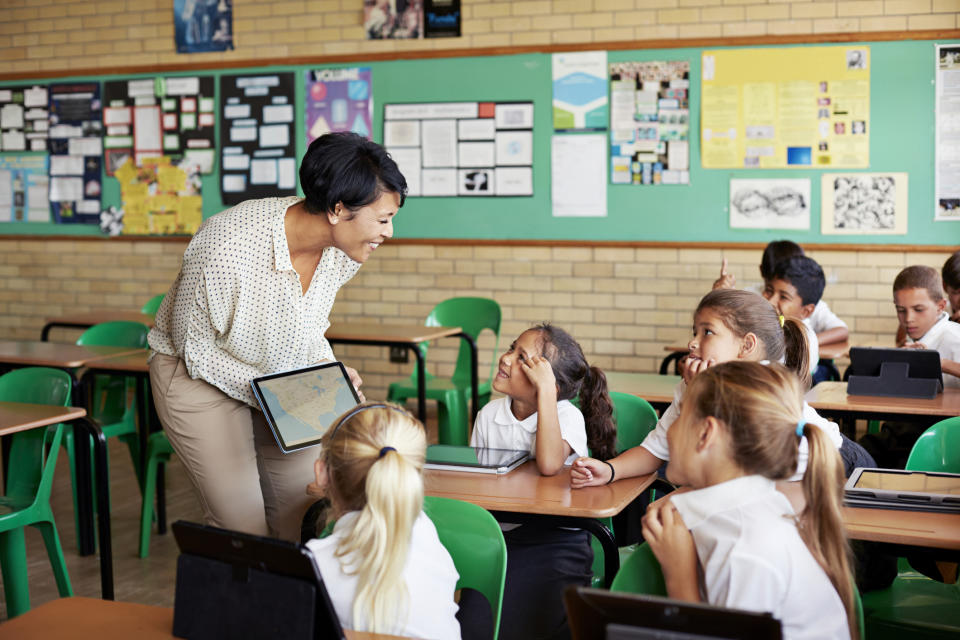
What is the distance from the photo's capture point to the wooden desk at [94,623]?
1442mm

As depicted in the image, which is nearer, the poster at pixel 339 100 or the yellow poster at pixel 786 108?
the yellow poster at pixel 786 108

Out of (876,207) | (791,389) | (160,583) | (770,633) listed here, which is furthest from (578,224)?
(770,633)

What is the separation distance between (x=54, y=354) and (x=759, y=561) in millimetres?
3674

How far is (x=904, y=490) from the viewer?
7.02 ft

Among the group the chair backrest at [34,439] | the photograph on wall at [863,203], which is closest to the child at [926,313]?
the photograph on wall at [863,203]

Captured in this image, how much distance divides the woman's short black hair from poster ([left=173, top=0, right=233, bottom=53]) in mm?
4635

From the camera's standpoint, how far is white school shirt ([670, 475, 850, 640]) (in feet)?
4.78

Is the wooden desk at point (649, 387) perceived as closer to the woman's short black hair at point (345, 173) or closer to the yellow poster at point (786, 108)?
the woman's short black hair at point (345, 173)

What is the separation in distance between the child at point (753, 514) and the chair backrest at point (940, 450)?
3.30 ft

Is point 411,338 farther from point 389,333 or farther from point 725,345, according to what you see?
point 725,345

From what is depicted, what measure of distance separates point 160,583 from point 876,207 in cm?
415

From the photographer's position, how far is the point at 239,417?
245 cm

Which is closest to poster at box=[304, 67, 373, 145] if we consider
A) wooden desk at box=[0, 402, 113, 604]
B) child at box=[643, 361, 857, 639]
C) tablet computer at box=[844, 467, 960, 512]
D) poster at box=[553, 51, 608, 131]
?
poster at box=[553, 51, 608, 131]

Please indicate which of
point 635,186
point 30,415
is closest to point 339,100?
point 635,186
